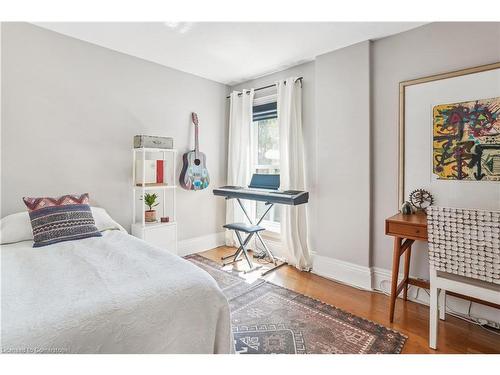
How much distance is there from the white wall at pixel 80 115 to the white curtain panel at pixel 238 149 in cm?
A: 62

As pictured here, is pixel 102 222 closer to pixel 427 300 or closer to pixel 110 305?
pixel 110 305

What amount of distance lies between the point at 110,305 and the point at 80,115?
7.59 ft

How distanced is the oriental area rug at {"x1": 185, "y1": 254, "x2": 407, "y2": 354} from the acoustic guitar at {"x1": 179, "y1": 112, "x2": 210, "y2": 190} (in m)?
1.57

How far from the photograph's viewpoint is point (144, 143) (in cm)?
297

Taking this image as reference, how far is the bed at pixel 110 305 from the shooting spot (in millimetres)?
973

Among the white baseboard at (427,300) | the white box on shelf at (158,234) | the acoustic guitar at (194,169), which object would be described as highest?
the acoustic guitar at (194,169)

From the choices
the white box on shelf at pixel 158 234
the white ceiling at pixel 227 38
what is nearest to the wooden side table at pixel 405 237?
the white ceiling at pixel 227 38

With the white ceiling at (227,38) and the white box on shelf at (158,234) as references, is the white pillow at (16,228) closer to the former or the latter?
the white box on shelf at (158,234)

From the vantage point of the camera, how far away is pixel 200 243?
12.7 feet

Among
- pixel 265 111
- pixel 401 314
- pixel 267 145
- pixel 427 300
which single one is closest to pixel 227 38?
pixel 265 111

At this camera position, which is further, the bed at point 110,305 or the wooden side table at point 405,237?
the wooden side table at point 405,237

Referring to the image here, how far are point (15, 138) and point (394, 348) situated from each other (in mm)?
3423

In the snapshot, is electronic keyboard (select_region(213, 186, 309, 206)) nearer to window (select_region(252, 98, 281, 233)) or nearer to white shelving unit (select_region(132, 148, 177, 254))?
window (select_region(252, 98, 281, 233))

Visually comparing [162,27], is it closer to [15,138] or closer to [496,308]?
[15,138]
